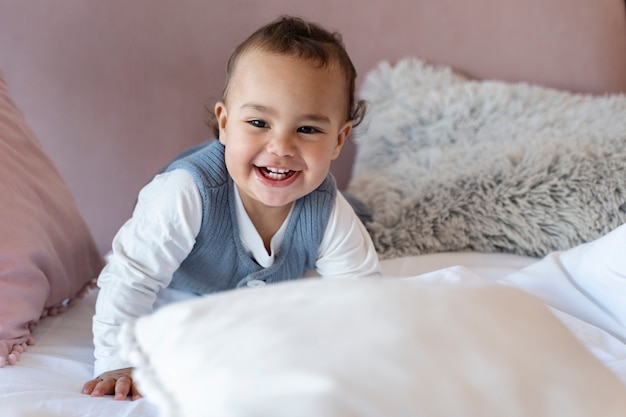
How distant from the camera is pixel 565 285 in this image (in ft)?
3.33

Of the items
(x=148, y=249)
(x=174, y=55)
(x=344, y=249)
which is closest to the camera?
(x=148, y=249)

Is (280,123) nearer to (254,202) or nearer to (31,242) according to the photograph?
(254,202)

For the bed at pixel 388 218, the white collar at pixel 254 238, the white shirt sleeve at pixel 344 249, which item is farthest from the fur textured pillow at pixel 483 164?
the white collar at pixel 254 238

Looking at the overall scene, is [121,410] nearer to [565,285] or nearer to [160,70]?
[565,285]

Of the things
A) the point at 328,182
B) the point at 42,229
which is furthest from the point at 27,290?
the point at 328,182

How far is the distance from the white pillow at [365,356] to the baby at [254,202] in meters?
0.36

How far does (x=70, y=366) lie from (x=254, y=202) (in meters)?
0.34

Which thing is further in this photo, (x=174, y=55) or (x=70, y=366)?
(x=174, y=55)

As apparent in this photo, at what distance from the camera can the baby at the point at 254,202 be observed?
910 mm

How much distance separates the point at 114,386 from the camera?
875 mm

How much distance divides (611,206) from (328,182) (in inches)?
19.9

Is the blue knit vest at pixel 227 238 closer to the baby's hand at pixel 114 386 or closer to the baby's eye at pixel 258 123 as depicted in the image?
the baby's eye at pixel 258 123

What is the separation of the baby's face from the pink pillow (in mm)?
293

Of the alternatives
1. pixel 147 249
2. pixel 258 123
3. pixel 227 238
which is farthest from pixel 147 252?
pixel 258 123
